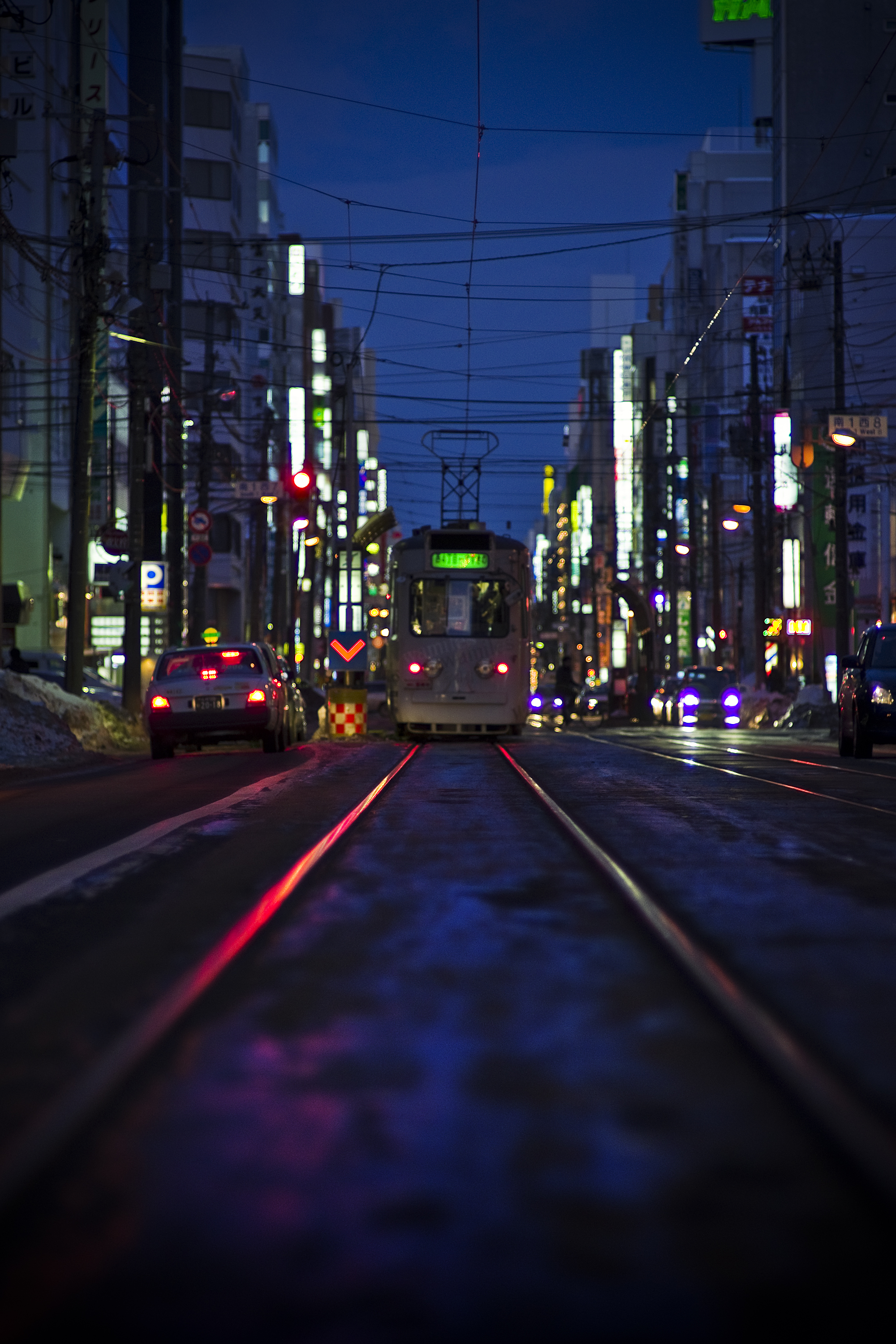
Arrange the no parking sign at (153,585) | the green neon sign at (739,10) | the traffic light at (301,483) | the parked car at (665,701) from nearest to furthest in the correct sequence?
1. the traffic light at (301,483)
2. the no parking sign at (153,585)
3. the parked car at (665,701)
4. the green neon sign at (739,10)

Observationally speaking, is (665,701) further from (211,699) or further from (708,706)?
(211,699)

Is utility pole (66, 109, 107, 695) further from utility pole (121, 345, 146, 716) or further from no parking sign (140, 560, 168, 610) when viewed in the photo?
no parking sign (140, 560, 168, 610)

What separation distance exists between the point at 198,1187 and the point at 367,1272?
577 millimetres

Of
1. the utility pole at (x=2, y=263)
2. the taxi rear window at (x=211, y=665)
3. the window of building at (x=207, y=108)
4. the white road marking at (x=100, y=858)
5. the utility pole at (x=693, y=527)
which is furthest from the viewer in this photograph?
the window of building at (x=207, y=108)

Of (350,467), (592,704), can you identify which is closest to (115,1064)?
(350,467)

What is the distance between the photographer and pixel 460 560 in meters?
28.7

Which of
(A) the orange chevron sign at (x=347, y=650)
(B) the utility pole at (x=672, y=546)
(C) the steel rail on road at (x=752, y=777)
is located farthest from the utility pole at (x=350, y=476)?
(C) the steel rail on road at (x=752, y=777)

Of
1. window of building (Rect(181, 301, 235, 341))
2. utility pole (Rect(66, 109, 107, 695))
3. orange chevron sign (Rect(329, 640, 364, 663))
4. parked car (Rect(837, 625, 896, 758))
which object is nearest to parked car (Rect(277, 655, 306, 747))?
orange chevron sign (Rect(329, 640, 364, 663))

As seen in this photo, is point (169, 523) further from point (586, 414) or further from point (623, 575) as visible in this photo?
point (586, 414)

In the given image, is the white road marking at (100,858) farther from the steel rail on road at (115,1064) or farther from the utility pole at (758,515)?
the utility pole at (758,515)

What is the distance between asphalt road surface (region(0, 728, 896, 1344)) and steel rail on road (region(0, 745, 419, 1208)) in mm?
24

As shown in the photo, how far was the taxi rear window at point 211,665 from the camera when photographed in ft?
76.5

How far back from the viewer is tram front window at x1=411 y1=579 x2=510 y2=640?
28453 mm

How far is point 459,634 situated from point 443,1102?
24.5m
